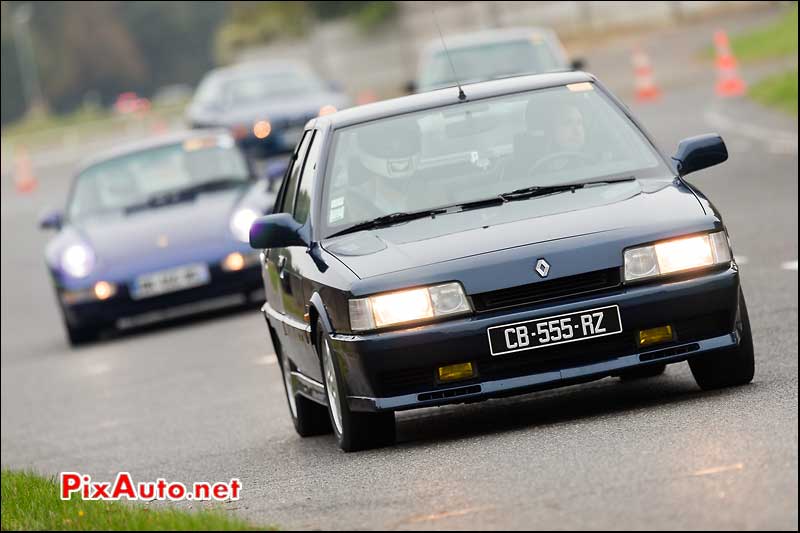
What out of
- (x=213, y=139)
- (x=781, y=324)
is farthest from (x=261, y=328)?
(x=781, y=324)

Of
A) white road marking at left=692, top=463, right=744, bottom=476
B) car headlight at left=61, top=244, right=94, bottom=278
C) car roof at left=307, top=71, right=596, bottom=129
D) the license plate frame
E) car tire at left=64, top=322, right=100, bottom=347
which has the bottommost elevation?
car tire at left=64, top=322, right=100, bottom=347

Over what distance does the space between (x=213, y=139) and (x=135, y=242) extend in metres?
2.19

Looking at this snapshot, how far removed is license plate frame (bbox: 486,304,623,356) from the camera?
7.79m

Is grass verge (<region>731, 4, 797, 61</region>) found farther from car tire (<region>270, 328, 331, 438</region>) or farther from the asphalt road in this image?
car tire (<region>270, 328, 331, 438</region>)

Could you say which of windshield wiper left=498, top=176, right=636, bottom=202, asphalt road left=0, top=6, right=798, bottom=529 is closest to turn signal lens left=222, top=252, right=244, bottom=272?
asphalt road left=0, top=6, right=798, bottom=529

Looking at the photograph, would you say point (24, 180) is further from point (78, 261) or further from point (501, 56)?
point (78, 261)

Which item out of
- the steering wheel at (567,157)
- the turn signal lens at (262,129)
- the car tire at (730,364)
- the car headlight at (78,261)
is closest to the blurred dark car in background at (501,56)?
the turn signal lens at (262,129)

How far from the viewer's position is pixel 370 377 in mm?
7844

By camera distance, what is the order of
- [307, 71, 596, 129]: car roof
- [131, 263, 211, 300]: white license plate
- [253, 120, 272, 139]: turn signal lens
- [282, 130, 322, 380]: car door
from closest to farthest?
[282, 130, 322, 380]: car door → [307, 71, 596, 129]: car roof → [131, 263, 211, 300]: white license plate → [253, 120, 272, 139]: turn signal lens

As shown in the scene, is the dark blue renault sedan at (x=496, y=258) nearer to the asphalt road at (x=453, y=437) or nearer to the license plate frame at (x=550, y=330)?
the license plate frame at (x=550, y=330)

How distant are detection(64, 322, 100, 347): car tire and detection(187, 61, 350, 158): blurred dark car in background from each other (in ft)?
32.8

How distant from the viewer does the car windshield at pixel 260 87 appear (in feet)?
95.3

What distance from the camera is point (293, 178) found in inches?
392

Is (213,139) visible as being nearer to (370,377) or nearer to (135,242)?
(135,242)
